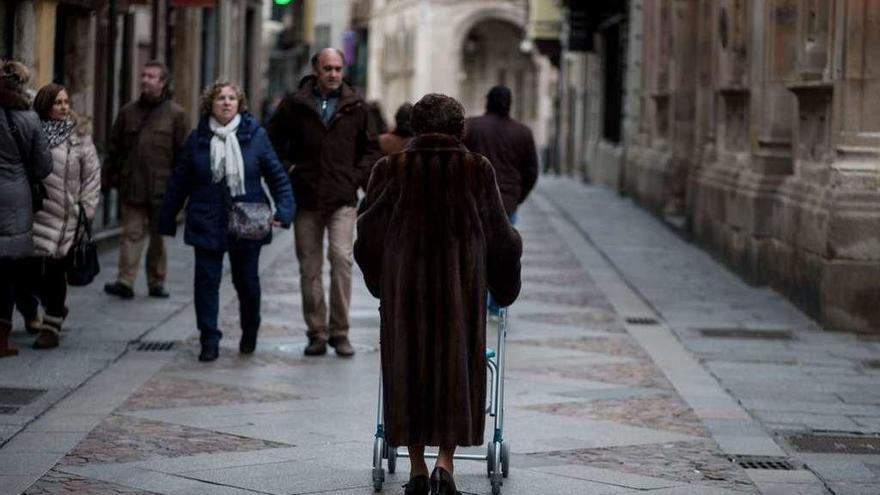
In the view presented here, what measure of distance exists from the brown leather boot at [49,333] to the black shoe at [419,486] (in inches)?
A: 199

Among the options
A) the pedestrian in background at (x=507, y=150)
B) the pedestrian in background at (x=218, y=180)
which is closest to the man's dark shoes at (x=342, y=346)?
the pedestrian in background at (x=218, y=180)

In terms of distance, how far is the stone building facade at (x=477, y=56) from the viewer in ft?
242

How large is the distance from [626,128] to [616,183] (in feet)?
5.39

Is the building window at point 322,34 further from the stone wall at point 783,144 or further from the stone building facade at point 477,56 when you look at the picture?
the stone wall at point 783,144

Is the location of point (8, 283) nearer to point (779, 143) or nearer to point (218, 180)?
point (218, 180)

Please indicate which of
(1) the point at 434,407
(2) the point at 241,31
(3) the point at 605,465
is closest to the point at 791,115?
(3) the point at 605,465

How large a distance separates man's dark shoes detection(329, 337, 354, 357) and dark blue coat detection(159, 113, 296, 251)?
31.2 inches

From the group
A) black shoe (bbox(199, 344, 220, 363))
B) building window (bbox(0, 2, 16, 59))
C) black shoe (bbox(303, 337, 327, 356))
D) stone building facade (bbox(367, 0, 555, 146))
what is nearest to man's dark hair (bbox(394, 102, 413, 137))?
black shoe (bbox(303, 337, 327, 356))

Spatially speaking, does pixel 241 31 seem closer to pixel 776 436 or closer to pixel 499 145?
pixel 499 145

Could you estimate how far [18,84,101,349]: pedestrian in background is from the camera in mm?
12172

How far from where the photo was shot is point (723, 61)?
70.4 feet

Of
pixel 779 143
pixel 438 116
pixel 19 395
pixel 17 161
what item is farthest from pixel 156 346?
pixel 779 143

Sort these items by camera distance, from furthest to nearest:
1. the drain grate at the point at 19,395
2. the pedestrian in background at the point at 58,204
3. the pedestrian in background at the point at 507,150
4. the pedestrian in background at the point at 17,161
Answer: the pedestrian in background at the point at 507,150 → the pedestrian in background at the point at 58,204 → the pedestrian in background at the point at 17,161 → the drain grate at the point at 19,395

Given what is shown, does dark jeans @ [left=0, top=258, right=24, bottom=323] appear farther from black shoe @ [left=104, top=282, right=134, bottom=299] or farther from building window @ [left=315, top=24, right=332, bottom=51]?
building window @ [left=315, top=24, right=332, bottom=51]
